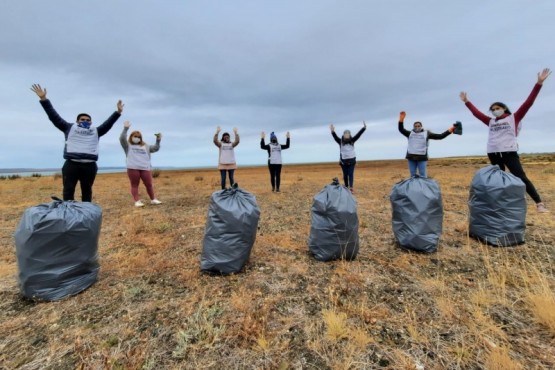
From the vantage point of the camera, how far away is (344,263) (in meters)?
3.21

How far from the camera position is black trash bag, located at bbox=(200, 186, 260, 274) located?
9.43 feet

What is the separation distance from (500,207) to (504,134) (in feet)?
5.01

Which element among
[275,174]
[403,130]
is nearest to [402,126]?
[403,130]

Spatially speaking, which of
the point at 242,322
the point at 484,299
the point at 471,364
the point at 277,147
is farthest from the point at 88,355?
the point at 277,147

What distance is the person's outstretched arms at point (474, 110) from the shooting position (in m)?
4.54

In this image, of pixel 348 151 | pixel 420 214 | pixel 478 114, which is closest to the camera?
pixel 420 214

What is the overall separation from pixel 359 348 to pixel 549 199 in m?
7.68

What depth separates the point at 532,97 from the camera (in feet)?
13.2

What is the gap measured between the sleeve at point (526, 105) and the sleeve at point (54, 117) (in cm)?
657

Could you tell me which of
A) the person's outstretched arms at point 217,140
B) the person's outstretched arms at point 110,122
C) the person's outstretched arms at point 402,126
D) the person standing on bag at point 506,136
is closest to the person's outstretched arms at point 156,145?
the person's outstretched arms at point 217,140

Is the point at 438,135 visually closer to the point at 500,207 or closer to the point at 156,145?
the point at 500,207

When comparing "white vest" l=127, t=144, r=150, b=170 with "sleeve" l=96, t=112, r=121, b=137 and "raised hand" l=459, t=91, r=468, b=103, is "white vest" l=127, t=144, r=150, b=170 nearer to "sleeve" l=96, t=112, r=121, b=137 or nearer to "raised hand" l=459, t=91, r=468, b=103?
"sleeve" l=96, t=112, r=121, b=137

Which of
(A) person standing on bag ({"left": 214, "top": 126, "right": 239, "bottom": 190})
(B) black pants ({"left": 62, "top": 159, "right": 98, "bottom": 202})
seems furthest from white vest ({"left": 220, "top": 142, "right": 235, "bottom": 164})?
(B) black pants ({"left": 62, "top": 159, "right": 98, "bottom": 202})

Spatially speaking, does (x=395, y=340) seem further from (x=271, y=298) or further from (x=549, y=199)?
(x=549, y=199)
